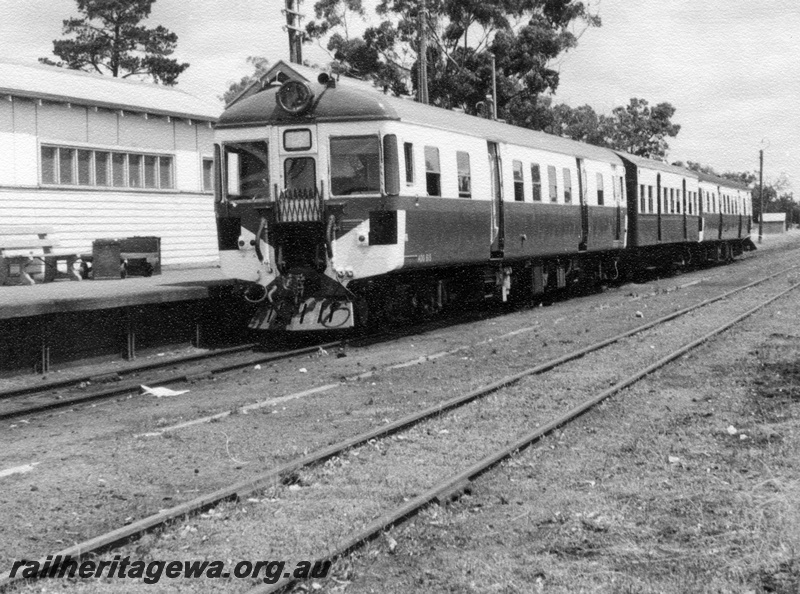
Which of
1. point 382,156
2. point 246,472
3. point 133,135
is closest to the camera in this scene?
point 246,472

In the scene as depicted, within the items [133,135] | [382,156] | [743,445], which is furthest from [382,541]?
[133,135]

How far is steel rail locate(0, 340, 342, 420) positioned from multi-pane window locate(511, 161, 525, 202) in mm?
5276

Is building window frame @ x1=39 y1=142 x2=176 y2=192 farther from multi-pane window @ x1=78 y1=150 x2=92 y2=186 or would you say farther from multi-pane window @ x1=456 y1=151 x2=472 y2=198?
multi-pane window @ x1=456 y1=151 x2=472 y2=198

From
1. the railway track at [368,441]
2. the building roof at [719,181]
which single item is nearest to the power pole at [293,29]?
the railway track at [368,441]

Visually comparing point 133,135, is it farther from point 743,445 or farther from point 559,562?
point 559,562

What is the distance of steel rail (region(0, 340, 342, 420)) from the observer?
390 inches

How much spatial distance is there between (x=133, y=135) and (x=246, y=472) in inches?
707

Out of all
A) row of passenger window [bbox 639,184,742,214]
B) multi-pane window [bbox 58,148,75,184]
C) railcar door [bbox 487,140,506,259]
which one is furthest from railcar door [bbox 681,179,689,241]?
multi-pane window [bbox 58,148,75,184]

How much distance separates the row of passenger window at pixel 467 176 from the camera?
14680mm

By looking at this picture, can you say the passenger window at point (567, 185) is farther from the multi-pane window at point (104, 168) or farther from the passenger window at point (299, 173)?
the multi-pane window at point (104, 168)

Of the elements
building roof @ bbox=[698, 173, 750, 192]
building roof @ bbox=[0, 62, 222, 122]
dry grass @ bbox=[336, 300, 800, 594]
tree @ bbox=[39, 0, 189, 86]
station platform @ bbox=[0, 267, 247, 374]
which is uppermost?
tree @ bbox=[39, 0, 189, 86]

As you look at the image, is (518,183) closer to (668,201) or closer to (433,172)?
(433,172)

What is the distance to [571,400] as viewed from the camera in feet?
33.4

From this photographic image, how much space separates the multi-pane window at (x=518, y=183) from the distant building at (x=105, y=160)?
9.37 metres
